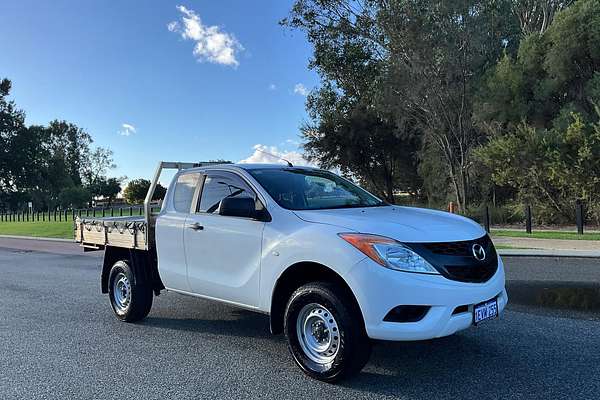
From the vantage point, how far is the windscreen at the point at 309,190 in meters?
5.25

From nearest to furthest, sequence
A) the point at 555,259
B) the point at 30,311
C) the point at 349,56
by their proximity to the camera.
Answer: the point at 30,311 < the point at 555,259 < the point at 349,56

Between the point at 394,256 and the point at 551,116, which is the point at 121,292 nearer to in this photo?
the point at 394,256

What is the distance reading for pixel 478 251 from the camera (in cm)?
449

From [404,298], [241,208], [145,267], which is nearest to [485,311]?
[404,298]

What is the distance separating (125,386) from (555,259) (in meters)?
10.7

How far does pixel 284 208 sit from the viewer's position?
16.4 feet

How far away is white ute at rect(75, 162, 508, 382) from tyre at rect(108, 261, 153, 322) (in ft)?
1.67

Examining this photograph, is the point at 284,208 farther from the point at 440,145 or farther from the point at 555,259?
the point at 440,145

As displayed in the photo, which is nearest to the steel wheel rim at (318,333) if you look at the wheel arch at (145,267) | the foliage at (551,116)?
the wheel arch at (145,267)

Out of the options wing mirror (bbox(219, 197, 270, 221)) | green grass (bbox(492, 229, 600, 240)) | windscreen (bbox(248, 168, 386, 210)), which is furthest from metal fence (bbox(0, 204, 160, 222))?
wing mirror (bbox(219, 197, 270, 221))

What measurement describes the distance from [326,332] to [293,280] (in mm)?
616

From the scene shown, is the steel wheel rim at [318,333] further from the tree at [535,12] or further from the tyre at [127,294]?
the tree at [535,12]

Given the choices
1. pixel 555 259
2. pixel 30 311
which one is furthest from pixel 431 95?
pixel 30 311

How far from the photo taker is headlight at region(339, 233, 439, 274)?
13.4 ft
